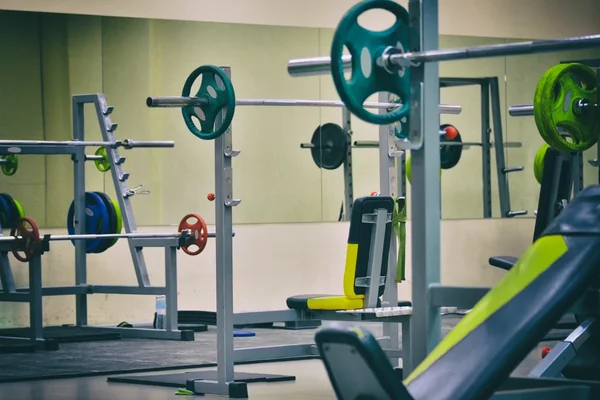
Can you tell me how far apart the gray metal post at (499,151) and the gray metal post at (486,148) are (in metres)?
0.04

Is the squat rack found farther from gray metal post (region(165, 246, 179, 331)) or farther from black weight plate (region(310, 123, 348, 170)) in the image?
black weight plate (region(310, 123, 348, 170))

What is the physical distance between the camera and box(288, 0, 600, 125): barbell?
2492 millimetres

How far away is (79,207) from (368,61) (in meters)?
4.81

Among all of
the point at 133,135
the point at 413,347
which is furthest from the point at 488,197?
the point at 413,347

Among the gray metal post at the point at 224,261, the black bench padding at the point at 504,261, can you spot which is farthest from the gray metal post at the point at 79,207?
the black bench padding at the point at 504,261

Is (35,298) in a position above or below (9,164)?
below

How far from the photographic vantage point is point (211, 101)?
4.66 m

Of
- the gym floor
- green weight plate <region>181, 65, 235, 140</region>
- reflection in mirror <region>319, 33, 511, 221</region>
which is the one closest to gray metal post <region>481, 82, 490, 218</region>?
reflection in mirror <region>319, 33, 511, 221</region>

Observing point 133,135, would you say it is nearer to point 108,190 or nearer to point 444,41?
point 108,190

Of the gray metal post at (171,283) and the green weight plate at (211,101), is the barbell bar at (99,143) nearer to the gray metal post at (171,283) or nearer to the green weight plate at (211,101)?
the gray metal post at (171,283)

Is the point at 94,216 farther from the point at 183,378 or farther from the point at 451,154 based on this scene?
the point at 451,154

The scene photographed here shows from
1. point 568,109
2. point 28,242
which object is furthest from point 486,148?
point 568,109

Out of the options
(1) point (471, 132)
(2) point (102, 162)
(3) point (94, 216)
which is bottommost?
(3) point (94, 216)

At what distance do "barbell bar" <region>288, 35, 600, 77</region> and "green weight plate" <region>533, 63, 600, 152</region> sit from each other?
39.7 inches
